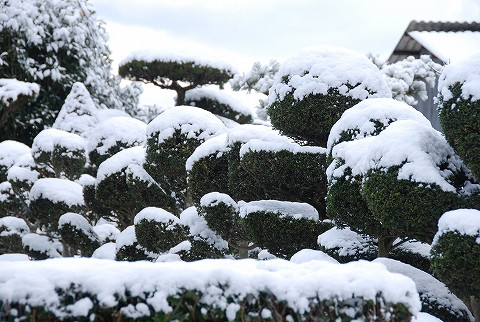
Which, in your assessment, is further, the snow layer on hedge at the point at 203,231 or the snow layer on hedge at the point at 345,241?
the snow layer on hedge at the point at 203,231

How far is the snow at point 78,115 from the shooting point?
16.0 metres

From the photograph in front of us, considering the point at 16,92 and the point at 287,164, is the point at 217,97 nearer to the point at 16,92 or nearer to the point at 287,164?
the point at 16,92

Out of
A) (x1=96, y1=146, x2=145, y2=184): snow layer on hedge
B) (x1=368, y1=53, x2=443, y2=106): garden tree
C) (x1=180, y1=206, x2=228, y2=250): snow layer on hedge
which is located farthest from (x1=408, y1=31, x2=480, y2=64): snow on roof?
(x1=180, y1=206, x2=228, y2=250): snow layer on hedge

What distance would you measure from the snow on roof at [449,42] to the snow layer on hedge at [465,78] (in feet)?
33.8

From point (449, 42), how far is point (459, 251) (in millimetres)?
12814

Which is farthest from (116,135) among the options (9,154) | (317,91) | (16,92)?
(317,91)

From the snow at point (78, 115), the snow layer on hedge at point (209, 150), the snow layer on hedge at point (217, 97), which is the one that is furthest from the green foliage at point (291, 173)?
the snow layer on hedge at point (217, 97)

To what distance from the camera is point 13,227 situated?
1316 centimetres

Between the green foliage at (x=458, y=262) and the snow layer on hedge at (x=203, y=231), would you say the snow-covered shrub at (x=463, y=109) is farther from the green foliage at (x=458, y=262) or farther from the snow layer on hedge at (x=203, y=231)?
the snow layer on hedge at (x=203, y=231)

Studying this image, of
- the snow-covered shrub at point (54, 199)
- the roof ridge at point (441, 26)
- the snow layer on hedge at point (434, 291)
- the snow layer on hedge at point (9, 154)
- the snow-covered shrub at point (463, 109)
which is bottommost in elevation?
the snow layer on hedge at point (9, 154)

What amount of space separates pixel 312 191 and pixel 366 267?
12.2ft

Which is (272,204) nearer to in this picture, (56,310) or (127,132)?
(56,310)

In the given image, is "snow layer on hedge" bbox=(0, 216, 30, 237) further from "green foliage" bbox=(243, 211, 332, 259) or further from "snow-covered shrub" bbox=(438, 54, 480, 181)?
"snow-covered shrub" bbox=(438, 54, 480, 181)

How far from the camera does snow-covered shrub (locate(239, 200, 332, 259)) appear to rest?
21.1ft
